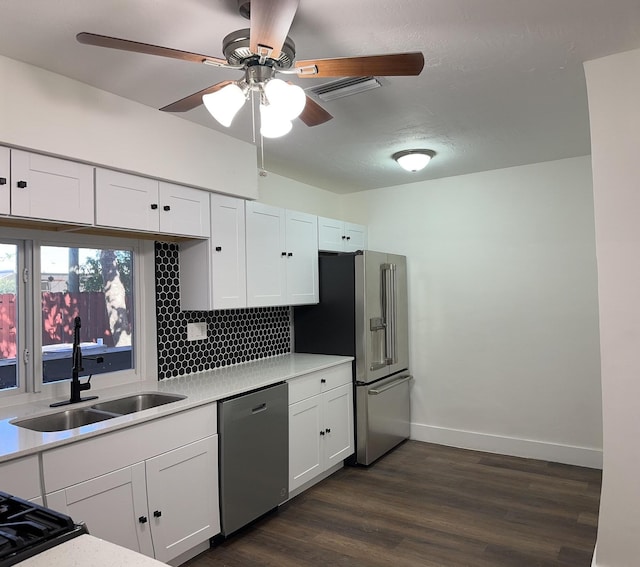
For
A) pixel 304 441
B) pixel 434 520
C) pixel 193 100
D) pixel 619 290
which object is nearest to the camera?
pixel 193 100

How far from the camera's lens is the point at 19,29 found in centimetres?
193

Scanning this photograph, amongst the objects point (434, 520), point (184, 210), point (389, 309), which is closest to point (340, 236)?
point (389, 309)

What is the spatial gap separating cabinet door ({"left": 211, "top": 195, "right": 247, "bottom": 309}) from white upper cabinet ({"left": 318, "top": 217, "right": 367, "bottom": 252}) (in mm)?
1046

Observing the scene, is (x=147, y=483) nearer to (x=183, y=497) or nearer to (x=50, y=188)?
(x=183, y=497)

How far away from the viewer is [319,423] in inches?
143

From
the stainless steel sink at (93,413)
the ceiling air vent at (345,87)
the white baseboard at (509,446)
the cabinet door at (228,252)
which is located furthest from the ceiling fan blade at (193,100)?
the white baseboard at (509,446)

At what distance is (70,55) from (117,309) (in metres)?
1.50

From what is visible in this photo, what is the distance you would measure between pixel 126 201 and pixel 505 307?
10.5ft

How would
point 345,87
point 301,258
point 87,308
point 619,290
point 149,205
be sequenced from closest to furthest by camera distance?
point 619,290 → point 345,87 → point 149,205 → point 87,308 → point 301,258

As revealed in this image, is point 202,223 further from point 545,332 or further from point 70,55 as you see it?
point 545,332

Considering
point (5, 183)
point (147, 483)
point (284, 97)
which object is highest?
point (284, 97)

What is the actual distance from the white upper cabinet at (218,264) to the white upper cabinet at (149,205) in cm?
11

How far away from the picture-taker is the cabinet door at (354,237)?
15.3ft

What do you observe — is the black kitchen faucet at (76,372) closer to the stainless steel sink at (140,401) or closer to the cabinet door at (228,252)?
the stainless steel sink at (140,401)
